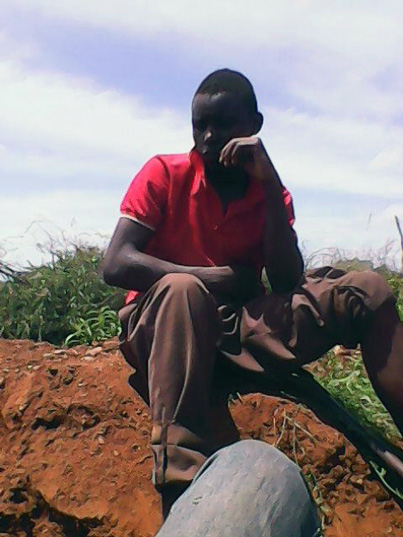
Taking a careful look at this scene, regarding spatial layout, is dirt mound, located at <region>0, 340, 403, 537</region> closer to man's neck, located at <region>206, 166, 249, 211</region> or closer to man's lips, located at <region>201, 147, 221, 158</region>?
man's neck, located at <region>206, 166, 249, 211</region>

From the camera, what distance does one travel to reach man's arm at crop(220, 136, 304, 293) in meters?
3.16

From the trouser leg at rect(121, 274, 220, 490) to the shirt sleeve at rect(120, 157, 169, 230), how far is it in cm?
37

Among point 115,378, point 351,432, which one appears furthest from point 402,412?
point 115,378

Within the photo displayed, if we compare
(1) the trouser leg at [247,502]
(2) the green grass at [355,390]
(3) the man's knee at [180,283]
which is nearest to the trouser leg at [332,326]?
(3) the man's knee at [180,283]

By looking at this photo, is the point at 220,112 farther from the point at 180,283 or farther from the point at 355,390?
the point at 355,390

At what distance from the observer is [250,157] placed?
317cm

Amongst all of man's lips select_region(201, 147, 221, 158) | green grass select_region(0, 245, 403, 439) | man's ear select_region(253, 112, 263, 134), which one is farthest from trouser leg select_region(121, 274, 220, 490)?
green grass select_region(0, 245, 403, 439)

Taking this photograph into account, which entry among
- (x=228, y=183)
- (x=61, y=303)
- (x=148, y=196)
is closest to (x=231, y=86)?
(x=228, y=183)

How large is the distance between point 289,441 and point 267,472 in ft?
6.50

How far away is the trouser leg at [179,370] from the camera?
284 centimetres

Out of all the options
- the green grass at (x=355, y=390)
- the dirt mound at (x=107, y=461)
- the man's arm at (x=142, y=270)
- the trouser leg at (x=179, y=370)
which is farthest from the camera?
the green grass at (x=355, y=390)

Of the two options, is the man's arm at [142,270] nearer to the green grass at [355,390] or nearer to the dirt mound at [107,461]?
the dirt mound at [107,461]

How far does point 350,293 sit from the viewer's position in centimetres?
316

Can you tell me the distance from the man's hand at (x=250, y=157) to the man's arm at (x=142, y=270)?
0.37m
